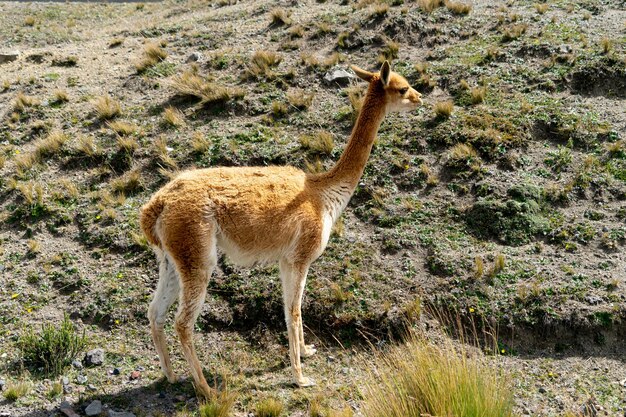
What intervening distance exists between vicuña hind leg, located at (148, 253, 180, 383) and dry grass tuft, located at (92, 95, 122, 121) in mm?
5560

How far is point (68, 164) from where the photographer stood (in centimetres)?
1009

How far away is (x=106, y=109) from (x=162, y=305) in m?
5.77

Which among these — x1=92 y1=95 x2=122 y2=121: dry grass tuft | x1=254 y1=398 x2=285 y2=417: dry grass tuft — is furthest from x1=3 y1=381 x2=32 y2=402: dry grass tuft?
x1=92 y1=95 x2=122 y2=121: dry grass tuft

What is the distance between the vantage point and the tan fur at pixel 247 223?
19.5ft

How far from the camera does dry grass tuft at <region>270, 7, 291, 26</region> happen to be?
14.0 meters

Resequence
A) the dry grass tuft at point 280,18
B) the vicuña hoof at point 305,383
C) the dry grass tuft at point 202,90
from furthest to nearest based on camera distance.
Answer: the dry grass tuft at point 280,18 < the dry grass tuft at point 202,90 < the vicuña hoof at point 305,383

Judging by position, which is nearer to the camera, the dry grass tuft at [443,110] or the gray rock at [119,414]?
the gray rock at [119,414]

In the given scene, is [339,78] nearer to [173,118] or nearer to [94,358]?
[173,118]

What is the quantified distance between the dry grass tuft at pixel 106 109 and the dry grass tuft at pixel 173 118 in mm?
938

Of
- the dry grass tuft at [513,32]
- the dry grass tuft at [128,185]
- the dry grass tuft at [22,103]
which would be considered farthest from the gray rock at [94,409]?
the dry grass tuft at [513,32]

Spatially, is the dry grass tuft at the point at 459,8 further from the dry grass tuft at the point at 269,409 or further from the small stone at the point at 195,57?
the dry grass tuft at the point at 269,409

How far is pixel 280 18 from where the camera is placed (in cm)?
1413

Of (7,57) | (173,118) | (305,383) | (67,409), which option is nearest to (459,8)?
(173,118)

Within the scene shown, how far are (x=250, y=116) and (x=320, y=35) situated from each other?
334 cm
